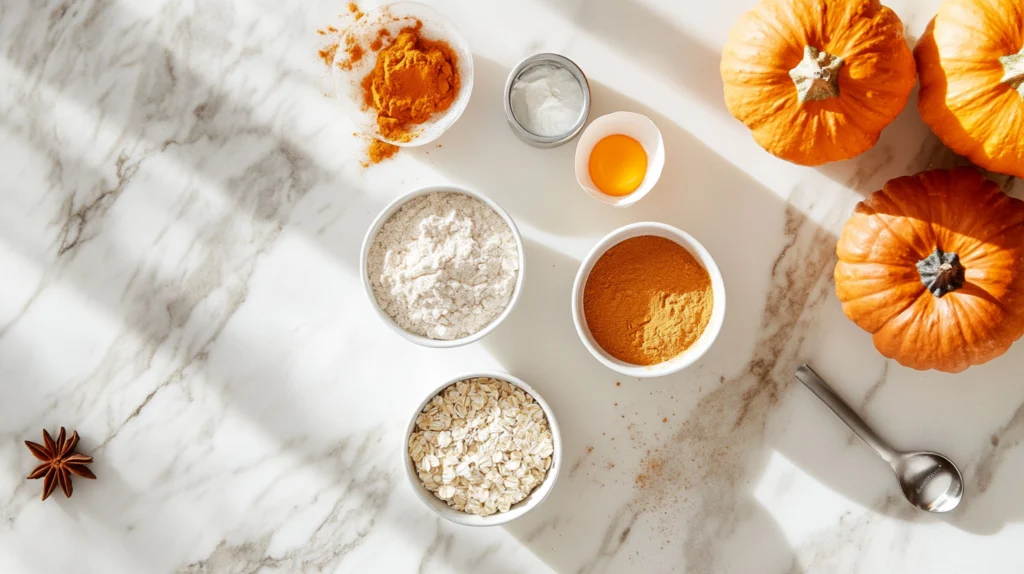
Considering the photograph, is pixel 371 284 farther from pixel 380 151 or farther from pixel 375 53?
pixel 375 53

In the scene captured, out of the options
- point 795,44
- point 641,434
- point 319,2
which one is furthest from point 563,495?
point 319,2

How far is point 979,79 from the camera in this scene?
1.36m

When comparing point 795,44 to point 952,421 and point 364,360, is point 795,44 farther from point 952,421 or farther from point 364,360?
point 364,360

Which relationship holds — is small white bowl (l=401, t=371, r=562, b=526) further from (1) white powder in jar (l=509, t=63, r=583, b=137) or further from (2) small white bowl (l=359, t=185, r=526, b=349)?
(1) white powder in jar (l=509, t=63, r=583, b=137)

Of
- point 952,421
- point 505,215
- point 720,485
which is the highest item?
point 505,215

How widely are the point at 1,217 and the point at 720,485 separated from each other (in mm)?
1981

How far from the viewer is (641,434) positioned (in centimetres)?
174

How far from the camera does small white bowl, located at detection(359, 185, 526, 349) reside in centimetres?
157

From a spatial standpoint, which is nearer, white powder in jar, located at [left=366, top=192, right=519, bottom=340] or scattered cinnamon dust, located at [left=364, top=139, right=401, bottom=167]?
white powder in jar, located at [left=366, top=192, right=519, bottom=340]

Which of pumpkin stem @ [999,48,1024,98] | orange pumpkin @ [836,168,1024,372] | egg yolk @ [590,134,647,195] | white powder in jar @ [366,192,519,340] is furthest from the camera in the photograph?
egg yolk @ [590,134,647,195]

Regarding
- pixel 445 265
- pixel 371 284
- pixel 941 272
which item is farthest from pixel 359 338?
pixel 941 272

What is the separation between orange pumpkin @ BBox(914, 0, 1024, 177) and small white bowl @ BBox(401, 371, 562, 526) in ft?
3.49

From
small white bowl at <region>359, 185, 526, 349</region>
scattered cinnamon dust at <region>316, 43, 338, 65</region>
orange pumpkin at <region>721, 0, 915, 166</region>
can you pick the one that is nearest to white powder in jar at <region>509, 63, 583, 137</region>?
small white bowl at <region>359, 185, 526, 349</region>

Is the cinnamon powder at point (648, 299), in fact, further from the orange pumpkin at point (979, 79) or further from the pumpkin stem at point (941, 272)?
the orange pumpkin at point (979, 79)
